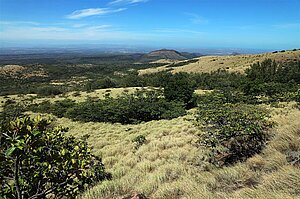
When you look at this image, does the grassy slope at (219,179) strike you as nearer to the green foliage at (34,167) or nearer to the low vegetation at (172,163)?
the low vegetation at (172,163)

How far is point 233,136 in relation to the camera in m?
8.38

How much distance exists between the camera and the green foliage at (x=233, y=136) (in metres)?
7.50

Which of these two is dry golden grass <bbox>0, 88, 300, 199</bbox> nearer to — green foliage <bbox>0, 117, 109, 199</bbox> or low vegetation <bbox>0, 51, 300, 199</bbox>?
low vegetation <bbox>0, 51, 300, 199</bbox>

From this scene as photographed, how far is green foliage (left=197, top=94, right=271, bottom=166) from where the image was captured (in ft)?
24.6

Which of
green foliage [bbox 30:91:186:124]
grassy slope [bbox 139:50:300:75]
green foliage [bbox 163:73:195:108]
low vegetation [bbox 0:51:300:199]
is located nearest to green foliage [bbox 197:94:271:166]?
low vegetation [bbox 0:51:300:199]

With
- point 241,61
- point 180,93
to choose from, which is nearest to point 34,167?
point 180,93

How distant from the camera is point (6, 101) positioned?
122 feet

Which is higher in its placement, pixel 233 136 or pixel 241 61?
pixel 233 136

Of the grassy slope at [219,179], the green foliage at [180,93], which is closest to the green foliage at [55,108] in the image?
the green foliage at [180,93]

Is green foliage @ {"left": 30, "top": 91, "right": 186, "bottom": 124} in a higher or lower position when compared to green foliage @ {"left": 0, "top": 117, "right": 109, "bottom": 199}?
lower

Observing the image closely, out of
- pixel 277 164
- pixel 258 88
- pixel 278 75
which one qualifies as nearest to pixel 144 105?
pixel 258 88

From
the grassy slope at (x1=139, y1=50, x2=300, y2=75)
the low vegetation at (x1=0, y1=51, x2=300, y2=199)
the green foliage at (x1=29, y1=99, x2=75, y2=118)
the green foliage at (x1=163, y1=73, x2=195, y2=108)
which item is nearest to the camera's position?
the low vegetation at (x1=0, y1=51, x2=300, y2=199)

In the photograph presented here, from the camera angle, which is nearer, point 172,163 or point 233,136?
point 172,163

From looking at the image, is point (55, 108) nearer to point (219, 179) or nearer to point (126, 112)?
point (126, 112)
